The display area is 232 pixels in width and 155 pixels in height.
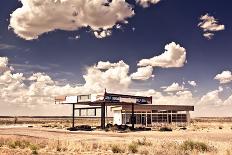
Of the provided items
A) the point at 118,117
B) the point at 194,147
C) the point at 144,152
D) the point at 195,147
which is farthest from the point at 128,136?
the point at 118,117

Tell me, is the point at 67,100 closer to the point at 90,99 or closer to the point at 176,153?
the point at 90,99

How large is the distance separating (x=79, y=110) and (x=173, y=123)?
23144 mm

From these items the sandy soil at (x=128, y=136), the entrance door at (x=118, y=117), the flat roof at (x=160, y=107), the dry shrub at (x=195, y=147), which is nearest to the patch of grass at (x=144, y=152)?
the dry shrub at (x=195, y=147)

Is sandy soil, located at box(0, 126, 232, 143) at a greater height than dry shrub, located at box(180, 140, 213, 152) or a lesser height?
lesser

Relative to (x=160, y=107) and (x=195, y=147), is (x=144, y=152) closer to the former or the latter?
(x=195, y=147)

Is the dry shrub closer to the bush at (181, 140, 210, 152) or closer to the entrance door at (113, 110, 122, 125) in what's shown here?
the bush at (181, 140, 210, 152)

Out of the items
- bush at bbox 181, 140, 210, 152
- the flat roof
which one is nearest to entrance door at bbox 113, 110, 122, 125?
the flat roof

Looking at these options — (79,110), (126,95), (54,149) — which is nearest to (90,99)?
(126,95)

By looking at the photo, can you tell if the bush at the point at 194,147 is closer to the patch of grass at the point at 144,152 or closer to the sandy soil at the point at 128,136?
the patch of grass at the point at 144,152

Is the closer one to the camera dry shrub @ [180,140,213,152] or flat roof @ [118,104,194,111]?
dry shrub @ [180,140,213,152]

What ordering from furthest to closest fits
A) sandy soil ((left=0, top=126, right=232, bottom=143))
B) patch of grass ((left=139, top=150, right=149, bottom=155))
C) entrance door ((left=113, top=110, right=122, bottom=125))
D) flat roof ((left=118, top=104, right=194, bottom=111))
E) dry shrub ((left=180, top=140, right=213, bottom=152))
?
entrance door ((left=113, top=110, right=122, bottom=125))
flat roof ((left=118, top=104, right=194, bottom=111))
sandy soil ((left=0, top=126, right=232, bottom=143))
dry shrub ((left=180, top=140, right=213, bottom=152))
patch of grass ((left=139, top=150, right=149, bottom=155))

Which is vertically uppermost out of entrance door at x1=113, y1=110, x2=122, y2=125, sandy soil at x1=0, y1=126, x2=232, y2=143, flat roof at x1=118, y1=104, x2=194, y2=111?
flat roof at x1=118, y1=104, x2=194, y2=111

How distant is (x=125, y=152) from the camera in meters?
25.4

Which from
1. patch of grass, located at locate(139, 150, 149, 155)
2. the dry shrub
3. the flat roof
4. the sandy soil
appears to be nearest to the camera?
patch of grass, located at locate(139, 150, 149, 155)
